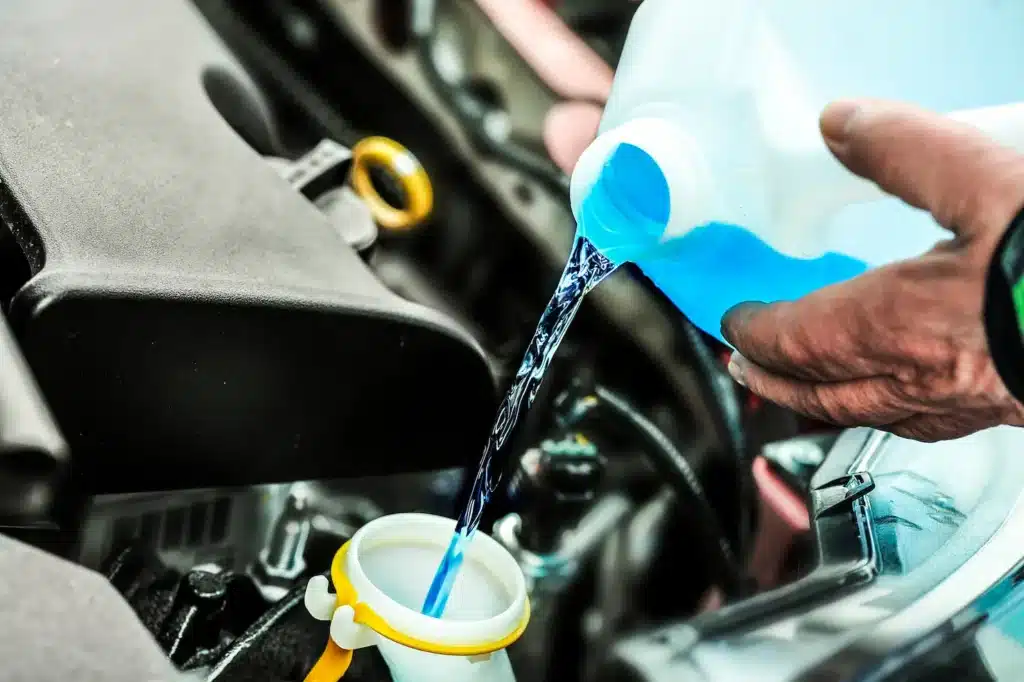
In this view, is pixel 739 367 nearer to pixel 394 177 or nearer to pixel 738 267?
pixel 738 267

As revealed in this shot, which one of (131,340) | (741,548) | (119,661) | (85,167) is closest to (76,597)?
(119,661)

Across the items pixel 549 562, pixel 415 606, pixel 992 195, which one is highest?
pixel 992 195

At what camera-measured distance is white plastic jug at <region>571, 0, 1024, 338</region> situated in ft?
1.76

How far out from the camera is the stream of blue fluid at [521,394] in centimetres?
60

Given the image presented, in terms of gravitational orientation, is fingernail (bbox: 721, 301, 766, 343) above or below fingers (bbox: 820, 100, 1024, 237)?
below

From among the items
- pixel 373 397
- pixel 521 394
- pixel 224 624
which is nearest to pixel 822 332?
pixel 521 394

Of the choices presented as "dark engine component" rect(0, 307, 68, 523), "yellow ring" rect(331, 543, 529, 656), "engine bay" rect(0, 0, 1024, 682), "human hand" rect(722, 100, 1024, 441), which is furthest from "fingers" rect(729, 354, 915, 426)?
"dark engine component" rect(0, 307, 68, 523)

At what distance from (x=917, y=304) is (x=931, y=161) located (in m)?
0.07

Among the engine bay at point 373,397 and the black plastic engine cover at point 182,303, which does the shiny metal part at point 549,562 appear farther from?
the black plastic engine cover at point 182,303

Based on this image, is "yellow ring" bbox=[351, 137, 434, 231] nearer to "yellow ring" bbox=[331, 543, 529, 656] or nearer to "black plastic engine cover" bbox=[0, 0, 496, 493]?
"black plastic engine cover" bbox=[0, 0, 496, 493]

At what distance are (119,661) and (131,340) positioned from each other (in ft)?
0.76

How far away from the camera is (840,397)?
1.82ft

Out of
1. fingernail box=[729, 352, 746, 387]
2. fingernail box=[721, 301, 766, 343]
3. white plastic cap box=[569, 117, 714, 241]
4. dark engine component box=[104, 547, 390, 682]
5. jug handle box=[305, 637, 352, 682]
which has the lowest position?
dark engine component box=[104, 547, 390, 682]

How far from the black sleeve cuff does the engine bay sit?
6.6 inches
